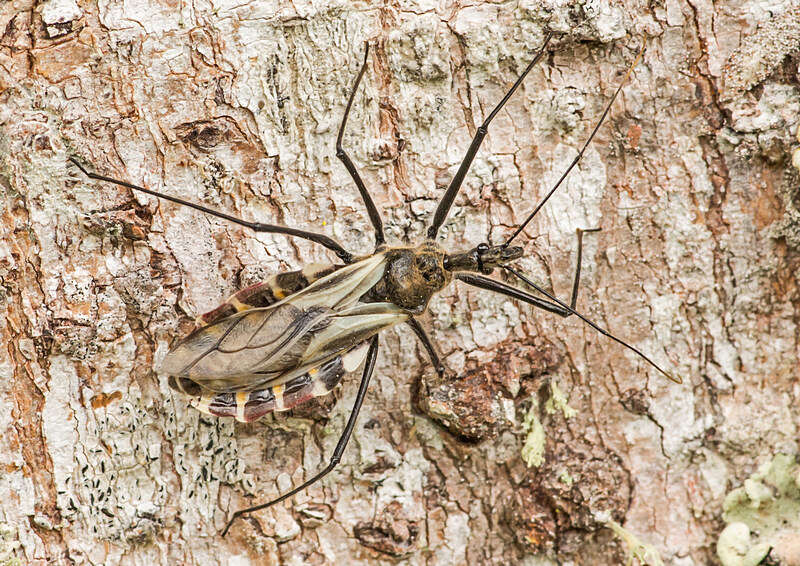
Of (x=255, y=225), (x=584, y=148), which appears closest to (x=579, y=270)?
(x=584, y=148)

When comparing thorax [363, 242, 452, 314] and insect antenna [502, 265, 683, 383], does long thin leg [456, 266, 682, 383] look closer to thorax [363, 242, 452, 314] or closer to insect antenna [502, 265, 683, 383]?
insect antenna [502, 265, 683, 383]

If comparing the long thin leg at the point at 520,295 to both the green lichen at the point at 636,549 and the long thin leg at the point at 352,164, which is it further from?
the green lichen at the point at 636,549

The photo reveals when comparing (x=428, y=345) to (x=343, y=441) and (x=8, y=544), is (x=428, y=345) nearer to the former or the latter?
(x=343, y=441)

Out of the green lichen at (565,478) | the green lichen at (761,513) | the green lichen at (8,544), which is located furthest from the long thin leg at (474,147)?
the green lichen at (8,544)

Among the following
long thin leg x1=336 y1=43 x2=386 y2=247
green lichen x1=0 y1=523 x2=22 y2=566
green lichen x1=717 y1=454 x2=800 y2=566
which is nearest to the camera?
green lichen x1=0 y1=523 x2=22 y2=566

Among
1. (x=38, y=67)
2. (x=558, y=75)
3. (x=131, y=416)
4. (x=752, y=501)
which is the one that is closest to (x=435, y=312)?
(x=558, y=75)

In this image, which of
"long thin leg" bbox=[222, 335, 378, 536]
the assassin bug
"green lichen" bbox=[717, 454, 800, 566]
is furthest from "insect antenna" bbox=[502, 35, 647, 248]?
"green lichen" bbox=[717, 454, 800, 566]
